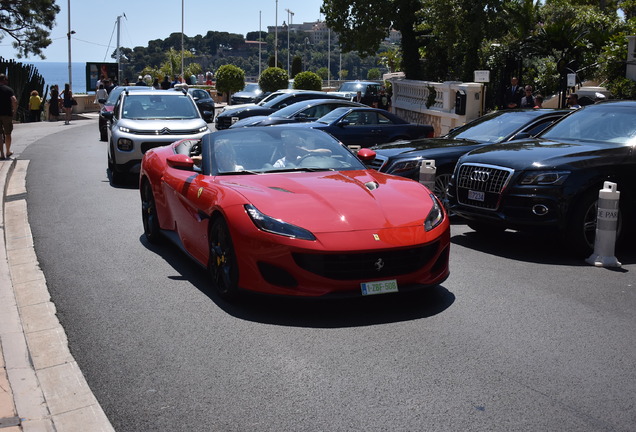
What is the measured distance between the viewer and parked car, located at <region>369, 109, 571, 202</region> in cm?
1194

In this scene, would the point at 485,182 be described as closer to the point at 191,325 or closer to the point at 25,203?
the point at 191,325

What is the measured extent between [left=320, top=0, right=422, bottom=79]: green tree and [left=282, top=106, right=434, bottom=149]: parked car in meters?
13.6

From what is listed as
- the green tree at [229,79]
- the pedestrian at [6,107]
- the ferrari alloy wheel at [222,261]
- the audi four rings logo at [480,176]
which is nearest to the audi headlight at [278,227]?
the ferrari alloy wheel at [222,261]

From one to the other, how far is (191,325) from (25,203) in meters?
7.95

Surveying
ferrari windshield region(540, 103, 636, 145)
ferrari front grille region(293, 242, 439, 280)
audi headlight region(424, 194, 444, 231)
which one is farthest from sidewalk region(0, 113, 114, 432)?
ferrari windshield region(540, 103, 636, 145)

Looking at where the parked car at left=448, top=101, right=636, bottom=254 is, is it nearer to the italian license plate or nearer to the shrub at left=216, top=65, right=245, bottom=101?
the italian license plate

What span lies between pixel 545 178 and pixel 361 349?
4341 millimetres

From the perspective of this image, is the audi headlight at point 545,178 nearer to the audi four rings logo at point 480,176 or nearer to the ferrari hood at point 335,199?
the audi four rings logo at point 480,176

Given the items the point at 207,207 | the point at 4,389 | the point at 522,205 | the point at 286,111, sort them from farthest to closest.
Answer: the point at 286,111
the point at 522,205
the point at 207,207
the point at 4,389

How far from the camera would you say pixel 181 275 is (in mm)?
8180

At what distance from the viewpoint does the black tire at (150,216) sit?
377 inches

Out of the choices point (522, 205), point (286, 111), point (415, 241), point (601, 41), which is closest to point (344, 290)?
point (415, 241)

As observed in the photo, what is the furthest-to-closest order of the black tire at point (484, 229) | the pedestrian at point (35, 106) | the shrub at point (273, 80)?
the shrub at point (273, 80), the pedestrian at point (35, 106), the black tire at point (484, 229)

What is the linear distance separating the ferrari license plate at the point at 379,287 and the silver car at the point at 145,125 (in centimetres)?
859
